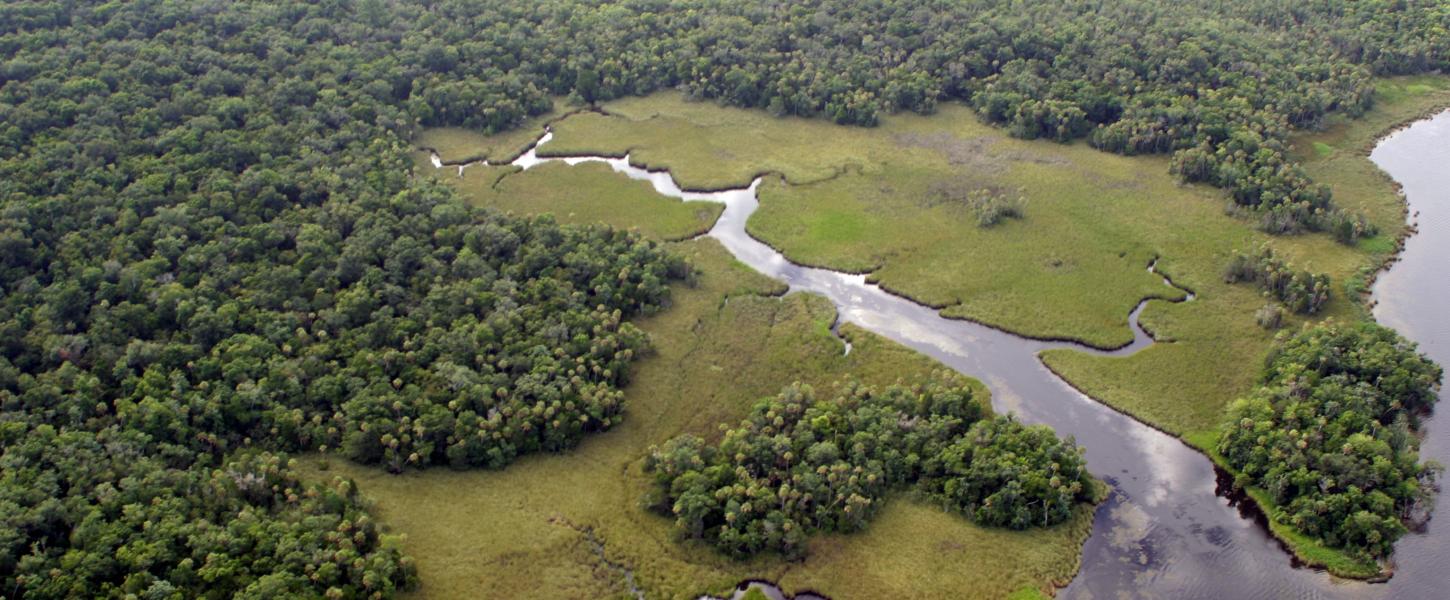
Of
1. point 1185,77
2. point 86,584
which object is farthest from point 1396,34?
point 86,584

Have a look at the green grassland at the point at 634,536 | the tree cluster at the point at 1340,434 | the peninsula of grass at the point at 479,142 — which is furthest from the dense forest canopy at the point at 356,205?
the tree cluster at the point at 1340,434

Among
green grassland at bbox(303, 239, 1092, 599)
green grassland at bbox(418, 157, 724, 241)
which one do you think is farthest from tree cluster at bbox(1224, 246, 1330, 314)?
green grassland at bbox(418, 157, 724, 241)

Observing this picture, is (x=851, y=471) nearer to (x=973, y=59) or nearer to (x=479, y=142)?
(x=479, y=142)

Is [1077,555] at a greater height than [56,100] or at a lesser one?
lesser

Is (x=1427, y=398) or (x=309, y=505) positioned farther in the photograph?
(x=1427, y=398)

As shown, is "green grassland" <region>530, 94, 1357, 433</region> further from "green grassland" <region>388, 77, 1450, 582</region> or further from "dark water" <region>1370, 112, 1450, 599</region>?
"dark water" <region>1370, 112, 1450, 599</region>

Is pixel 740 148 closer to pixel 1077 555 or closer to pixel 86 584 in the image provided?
pixel 1077 555

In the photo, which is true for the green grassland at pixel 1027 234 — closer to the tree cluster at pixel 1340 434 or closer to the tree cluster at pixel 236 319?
the tree cluster at pixel 1340 434
